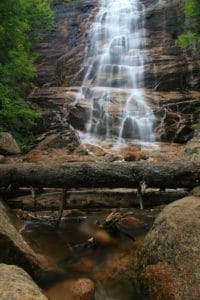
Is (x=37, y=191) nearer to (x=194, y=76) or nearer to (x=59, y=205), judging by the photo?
(x=59, y=205)

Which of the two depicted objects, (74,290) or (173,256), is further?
(74,290)

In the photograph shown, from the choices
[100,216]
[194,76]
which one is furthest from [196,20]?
[100,216]

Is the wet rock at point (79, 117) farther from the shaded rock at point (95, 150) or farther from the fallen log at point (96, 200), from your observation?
the fallen log at point (96, 200)

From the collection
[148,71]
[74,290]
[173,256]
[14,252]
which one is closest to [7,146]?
[14,252]

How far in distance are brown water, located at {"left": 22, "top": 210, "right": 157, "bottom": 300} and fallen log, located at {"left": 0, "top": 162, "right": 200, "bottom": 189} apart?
95 centimetres

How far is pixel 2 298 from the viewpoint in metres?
3.28

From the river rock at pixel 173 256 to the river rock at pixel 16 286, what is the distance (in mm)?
1430

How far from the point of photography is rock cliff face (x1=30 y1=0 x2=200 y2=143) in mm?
17516

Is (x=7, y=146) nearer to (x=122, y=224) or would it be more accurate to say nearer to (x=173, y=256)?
(x=122, y=224)

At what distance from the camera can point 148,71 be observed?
2150 cm

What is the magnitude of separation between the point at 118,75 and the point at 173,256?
720 inches

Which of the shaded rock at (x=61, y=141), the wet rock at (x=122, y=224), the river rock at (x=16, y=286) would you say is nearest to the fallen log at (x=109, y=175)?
the wet rock at (x=122, y=224)

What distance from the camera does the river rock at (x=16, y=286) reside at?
133 inches

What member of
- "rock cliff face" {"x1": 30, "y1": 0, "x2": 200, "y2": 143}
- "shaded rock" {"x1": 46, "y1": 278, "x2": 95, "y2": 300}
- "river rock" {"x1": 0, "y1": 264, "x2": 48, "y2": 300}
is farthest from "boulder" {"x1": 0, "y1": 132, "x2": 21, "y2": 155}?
"river rock" {"x1": 0, "y1": 264, "x2": 48, "y2": 300}
